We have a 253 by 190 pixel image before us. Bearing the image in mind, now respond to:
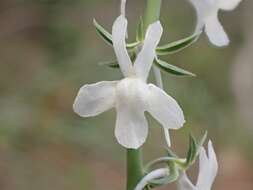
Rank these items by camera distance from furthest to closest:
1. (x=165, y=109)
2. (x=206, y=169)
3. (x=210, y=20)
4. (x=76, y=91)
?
(x=76, y=91), (x=210, y=20), (x=206, y=169), (x=165, y=109)

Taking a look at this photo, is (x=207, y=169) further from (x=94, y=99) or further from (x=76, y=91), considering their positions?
(x=76, y=91)

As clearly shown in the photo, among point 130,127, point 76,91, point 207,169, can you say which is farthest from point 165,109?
point 76,91

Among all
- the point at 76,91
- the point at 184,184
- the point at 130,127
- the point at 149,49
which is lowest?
the point at 76,91

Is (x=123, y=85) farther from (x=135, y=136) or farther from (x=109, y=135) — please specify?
(x=109, y=135)

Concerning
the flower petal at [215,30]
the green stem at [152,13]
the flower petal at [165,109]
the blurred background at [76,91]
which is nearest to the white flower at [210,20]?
the flower petal at [215,30]

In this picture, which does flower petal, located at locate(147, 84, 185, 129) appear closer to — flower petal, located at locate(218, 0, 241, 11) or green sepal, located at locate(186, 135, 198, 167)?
green sepal, located at locate(186, 135, 198, 167)

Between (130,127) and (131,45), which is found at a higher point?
(131,45)

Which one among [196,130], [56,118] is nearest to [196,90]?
[196,130]
